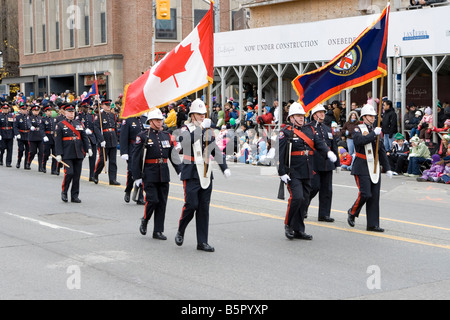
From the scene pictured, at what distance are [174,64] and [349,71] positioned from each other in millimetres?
3473

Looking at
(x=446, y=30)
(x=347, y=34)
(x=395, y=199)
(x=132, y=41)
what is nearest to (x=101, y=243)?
(x=395, y=199)

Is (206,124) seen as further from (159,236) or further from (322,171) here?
(322,171)

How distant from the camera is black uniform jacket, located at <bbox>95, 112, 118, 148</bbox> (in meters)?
17.3

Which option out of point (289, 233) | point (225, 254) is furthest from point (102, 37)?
point (225, 254)

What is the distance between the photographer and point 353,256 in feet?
29.9

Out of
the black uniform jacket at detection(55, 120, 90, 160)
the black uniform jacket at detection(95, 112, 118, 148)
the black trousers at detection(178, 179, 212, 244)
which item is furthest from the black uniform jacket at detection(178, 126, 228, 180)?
the black uniform jacket at detection(95, 112, 118, 148)

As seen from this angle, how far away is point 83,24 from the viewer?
170 ft

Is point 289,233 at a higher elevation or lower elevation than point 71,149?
lower

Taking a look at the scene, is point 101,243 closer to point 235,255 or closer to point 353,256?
point 235,255

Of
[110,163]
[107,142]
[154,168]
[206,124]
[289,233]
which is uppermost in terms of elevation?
[206,124]

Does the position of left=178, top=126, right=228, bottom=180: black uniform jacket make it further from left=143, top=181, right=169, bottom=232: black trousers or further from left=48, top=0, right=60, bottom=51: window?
left=48, top=0, right=60, bottom=51: window

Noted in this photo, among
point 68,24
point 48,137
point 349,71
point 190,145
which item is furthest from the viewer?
point 68,24

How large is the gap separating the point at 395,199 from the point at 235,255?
6.56 m

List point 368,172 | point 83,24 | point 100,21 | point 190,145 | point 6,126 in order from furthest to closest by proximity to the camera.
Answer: point 83,24
point 100,21
point 6,126
point 368,172
point 190,145
